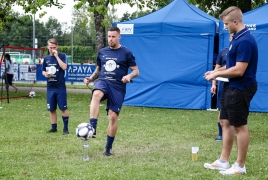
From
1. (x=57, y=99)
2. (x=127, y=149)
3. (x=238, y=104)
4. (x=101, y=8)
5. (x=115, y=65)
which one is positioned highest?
(x=101, y=8)

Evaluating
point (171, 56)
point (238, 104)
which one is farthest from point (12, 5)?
point (238, 104)

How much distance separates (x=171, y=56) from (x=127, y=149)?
838 centimetres

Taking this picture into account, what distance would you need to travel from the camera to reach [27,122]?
11.7m

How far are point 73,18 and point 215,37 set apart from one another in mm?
45643

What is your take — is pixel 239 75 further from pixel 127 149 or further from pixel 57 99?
pixel 57 99

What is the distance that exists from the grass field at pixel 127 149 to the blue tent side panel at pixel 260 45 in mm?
1769

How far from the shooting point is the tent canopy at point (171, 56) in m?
15.8

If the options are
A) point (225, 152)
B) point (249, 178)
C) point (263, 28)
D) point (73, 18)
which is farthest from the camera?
point (73, 18)

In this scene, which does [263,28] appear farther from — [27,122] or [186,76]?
[27,122]

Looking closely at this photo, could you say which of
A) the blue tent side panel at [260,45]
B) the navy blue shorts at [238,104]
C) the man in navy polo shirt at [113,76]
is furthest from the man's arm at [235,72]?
the blue tent side panel at [260,45]

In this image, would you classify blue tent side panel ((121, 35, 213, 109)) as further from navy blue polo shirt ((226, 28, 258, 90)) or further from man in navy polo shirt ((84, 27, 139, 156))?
navy blue polo shirt ((226, 28, 258, 90))

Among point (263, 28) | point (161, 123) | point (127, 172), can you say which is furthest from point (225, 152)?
point (263, 28)

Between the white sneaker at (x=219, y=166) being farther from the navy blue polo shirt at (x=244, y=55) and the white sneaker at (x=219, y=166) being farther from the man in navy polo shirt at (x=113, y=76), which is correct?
the man in navy polo shirt at (x=113, y=76)

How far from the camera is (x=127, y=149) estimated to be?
26.8 feet
